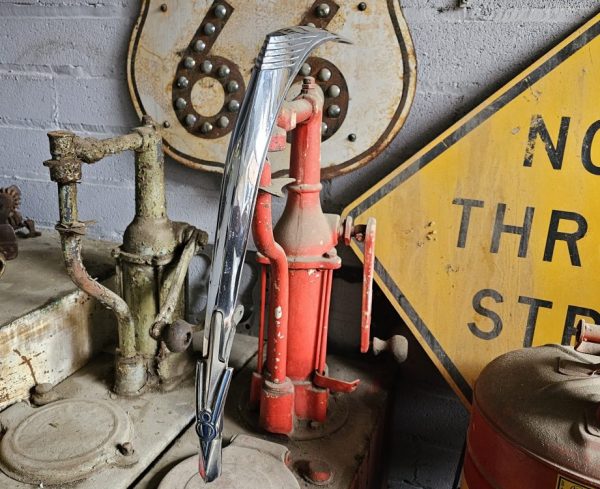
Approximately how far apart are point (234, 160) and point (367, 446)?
580 mm

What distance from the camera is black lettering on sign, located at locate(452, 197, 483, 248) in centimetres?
100

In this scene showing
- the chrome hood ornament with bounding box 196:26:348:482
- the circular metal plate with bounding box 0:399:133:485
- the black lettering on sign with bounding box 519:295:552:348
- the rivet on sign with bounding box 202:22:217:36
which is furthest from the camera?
the rivet on sign with bounding box 202:22:217:36

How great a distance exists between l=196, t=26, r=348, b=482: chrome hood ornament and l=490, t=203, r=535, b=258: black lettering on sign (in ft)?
1.80

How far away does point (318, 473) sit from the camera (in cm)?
83

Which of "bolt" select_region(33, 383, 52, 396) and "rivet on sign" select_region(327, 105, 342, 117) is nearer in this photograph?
"bolt" select_region(33, 383, 52, 396)

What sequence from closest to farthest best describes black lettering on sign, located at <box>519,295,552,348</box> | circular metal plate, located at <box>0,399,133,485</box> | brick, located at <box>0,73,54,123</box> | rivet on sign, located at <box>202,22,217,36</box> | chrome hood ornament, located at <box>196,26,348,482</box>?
chrome hood ornament, located at <box>196,26,348,482</box> → circular metal plate, located at <box>0,399,133,485</box> → black lettering on sign, located at <box>519,295,552,348</box> → rivet on sign, located at <box>202,22,217,36</box> → brick, located at <box>0,73,54,123</box>

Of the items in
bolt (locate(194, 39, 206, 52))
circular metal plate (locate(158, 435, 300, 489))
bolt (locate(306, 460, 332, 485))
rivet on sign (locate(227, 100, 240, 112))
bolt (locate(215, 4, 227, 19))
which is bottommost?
bolt (locate(306, 460, 332, 485))

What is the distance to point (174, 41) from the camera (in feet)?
3.72

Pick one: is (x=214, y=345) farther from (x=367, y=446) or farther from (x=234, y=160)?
(x=367, y=446)

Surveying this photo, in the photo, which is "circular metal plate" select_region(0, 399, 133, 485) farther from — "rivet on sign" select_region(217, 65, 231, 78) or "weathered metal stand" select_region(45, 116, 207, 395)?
"rivet on sign" select_region(217, 65, 231, 78)

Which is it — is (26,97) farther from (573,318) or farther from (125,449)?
(573,318)

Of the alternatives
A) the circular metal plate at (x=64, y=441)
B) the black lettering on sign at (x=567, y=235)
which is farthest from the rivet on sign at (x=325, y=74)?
the circular metal plate at (x=64, y=441)

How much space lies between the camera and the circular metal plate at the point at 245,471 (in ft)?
2.59

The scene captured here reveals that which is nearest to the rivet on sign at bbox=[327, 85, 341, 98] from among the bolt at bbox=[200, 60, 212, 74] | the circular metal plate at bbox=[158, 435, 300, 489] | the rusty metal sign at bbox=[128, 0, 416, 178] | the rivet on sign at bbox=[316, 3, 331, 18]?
the rusty metal sign at bbox=[128, 0, 416, 178]
